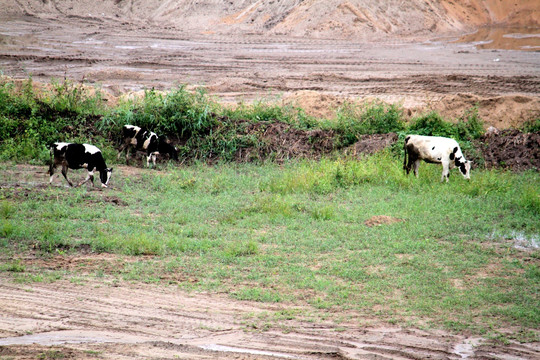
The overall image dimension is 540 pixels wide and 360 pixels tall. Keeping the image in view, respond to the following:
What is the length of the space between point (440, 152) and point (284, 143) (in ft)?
15.8

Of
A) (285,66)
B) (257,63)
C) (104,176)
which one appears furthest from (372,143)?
(257,63)

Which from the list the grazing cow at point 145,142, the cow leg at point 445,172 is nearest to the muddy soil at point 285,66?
the cow leg at point 445,172

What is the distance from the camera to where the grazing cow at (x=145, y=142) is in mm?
15578

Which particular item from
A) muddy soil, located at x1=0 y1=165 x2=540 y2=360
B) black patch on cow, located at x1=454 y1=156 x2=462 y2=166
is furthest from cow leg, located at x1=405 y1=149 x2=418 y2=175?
muddy soil, located at x1=0 y1=165 x2=540 y2=360

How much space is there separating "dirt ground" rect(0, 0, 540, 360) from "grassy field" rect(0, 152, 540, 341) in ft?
1.52

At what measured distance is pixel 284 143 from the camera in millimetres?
16719

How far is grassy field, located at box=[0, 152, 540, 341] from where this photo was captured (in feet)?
24.3

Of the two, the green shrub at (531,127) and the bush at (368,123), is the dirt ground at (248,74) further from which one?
the green shrub at (531,127)

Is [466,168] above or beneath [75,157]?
above

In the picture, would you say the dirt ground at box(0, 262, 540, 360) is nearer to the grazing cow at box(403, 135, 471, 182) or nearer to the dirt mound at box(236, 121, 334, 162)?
the grazing cow at box(403, 135, 471, 182)

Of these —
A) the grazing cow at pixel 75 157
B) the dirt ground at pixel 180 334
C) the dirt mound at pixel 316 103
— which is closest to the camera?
the dirt ground at pixel 180 334

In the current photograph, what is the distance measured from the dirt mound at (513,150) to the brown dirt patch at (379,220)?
19.4 feet

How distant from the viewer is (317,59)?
89.3ft

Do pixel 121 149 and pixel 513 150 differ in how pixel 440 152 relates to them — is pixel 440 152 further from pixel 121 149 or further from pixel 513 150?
pixel 121 149
